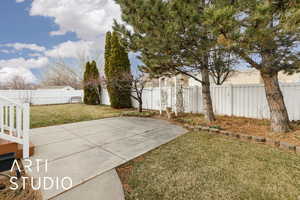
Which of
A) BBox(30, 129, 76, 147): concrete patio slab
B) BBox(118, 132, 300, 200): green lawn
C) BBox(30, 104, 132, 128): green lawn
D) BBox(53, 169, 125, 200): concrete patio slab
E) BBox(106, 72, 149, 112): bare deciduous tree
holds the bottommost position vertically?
BBox(53, 169, 125, 200): concrete patio slab

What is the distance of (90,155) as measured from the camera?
2.71m

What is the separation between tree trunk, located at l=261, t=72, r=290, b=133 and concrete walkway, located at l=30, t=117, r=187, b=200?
2.41 metres

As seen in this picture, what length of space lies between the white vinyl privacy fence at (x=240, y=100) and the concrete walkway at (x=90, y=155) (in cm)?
261

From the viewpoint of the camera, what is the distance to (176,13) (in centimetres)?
290

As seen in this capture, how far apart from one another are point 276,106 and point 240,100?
198 cm

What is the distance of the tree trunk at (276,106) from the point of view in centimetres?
355

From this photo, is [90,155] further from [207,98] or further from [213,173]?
[207,98]

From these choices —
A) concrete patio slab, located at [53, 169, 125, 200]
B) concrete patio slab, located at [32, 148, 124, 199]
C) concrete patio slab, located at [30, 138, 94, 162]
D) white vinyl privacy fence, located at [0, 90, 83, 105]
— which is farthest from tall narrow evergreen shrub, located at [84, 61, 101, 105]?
concrete patio slab, located at [53, 169, 125, 200]

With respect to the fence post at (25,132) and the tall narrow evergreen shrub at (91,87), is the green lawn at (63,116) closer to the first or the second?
the fence post at (25,132)

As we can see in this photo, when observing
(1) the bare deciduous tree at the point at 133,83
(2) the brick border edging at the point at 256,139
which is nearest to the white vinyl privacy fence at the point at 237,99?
(1) the bare deciduous tree at the point at 133,83

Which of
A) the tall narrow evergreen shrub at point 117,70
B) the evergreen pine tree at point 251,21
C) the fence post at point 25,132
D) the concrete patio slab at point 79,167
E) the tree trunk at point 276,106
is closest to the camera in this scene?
the concrete patio slab at point 79,167

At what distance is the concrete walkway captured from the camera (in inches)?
68.9

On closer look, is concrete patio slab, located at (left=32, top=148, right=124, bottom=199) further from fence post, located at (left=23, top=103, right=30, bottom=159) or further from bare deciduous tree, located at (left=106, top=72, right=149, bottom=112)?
bare deciduous tree, located at (left=106, top=72, right=149, bottom=112)

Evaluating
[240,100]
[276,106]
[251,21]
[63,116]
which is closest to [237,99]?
[240,100]
